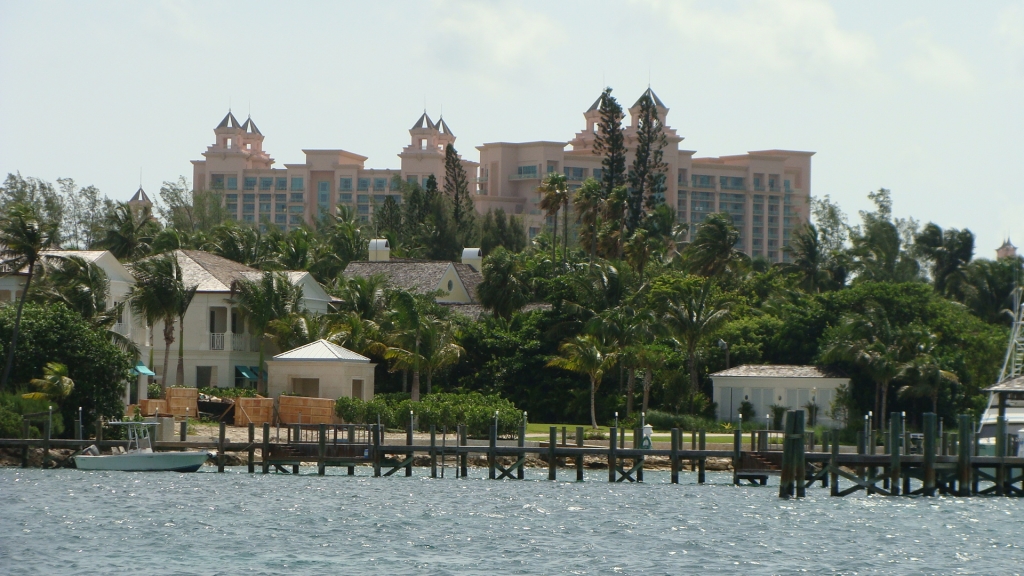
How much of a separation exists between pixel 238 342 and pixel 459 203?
47.2 m

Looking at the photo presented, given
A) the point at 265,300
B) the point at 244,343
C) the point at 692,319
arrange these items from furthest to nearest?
the point at 244,343 < the point at 692,319 < the point at 265,300

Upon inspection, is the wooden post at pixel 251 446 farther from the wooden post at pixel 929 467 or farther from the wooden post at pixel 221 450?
the wooden post at pixel 929 467

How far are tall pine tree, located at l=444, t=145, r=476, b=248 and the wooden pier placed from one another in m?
56.1

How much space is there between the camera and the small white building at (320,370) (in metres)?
58.2

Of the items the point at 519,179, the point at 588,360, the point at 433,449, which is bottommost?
the point at 433,449

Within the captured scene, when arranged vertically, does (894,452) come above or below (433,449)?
above

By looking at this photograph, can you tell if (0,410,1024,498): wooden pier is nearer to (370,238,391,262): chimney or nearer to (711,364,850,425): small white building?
(711,364,850,425): small white building

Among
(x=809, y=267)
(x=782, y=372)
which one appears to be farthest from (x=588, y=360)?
(x=809, y=267)

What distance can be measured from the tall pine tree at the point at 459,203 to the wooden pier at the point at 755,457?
184ft

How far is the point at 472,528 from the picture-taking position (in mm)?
34312

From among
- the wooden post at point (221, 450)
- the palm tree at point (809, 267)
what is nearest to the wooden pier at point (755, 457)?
the wooden post at point (221, 450)

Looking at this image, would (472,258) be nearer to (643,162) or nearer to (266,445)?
(643,162)

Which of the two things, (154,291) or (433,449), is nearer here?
(433,449)

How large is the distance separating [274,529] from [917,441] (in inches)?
1161
